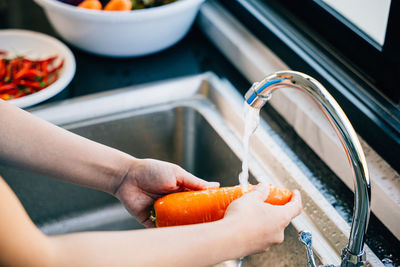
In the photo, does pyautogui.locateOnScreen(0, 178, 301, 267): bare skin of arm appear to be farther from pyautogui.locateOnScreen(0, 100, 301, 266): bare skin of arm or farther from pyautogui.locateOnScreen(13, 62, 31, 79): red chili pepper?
pyautogui.locateOnScreen(13, 62, 31, 79): red chili pepper

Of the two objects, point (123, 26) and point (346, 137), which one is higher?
point (346, 137)

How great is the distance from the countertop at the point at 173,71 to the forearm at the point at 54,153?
0.35 metres

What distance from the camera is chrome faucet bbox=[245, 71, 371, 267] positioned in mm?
629

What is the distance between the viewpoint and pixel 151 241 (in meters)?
0.65

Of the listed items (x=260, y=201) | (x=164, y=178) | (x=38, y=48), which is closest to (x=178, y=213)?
(x=164, y=178)

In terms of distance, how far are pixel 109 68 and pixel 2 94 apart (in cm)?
27

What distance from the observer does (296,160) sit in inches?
39.9

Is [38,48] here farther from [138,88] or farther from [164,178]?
[164,178]

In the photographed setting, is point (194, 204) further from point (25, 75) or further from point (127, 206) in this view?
point (25, 75)

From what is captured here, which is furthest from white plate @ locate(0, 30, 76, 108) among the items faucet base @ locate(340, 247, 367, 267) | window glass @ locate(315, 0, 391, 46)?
faucet base @ locate(340, 247, 367, 267)

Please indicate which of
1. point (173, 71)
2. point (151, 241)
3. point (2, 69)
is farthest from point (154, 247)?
point (2, 69)

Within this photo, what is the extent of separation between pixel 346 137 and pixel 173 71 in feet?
2.34

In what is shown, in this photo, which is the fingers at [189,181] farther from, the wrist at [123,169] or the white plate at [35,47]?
the white plate at [35,47]

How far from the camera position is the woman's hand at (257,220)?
70 cm
